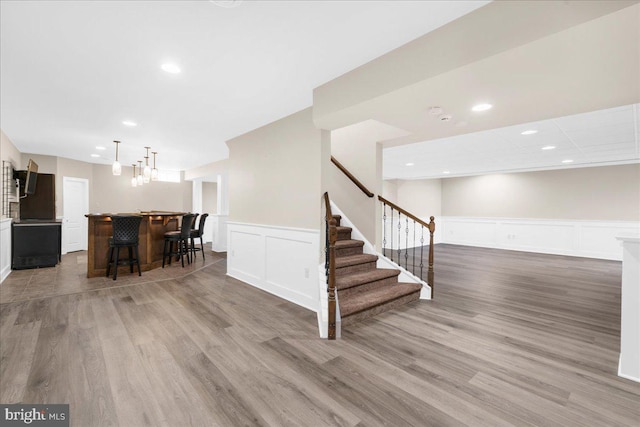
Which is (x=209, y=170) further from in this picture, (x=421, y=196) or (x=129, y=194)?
(x=421, y=196)

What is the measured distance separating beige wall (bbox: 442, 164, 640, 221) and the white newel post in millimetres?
7548

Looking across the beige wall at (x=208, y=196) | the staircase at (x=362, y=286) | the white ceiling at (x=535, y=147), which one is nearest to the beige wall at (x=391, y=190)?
the white ceiling at (x=535, y=147)

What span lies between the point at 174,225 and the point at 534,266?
28.1ft

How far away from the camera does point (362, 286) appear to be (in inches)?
142

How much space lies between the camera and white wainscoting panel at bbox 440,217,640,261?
24.5 ft

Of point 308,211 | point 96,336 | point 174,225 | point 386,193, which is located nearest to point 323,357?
point 308,211

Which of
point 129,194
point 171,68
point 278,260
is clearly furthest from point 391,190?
Result: point 129,194

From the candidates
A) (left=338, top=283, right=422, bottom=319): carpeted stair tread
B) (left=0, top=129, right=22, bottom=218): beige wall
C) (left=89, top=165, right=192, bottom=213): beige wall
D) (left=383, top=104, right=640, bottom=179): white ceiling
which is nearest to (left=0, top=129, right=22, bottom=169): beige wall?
(left=0, top=129, right=22, bottom=218): beige wall

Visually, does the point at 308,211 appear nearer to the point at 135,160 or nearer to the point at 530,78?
the point at 530,78

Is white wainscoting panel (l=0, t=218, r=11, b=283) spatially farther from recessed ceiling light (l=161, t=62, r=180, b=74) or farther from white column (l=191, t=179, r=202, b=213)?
white column (l=191, t=179, r=202, b=213)

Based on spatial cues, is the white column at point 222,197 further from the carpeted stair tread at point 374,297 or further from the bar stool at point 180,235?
the carpeted stair tread at point 374,297

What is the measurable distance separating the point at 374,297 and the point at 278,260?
58.1 inches

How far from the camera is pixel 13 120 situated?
431 cm

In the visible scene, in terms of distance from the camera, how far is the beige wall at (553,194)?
7258 mm
